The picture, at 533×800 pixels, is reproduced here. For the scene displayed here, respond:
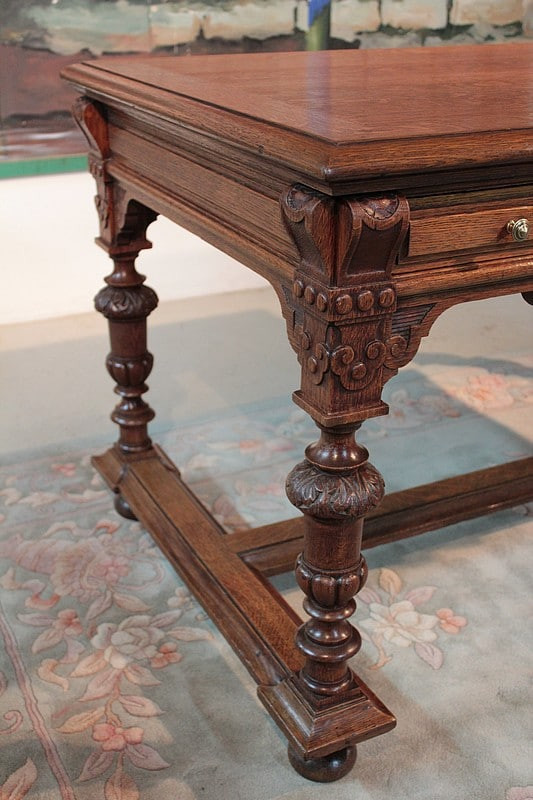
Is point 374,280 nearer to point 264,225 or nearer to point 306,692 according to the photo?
point 264,225

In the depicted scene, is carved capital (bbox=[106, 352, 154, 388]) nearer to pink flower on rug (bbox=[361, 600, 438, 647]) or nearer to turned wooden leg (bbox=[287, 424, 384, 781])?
pink flower on rug (bbox=[361, 600, 438, 647])

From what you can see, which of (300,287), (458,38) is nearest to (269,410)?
(300,287)

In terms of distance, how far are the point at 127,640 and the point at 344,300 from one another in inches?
35.6

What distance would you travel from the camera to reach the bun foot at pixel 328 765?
139 centimetres

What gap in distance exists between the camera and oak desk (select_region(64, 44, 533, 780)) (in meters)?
1.06

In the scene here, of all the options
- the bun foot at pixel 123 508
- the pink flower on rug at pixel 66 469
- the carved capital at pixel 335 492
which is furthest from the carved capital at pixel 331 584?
the pink flower on rug at pixel 66 469

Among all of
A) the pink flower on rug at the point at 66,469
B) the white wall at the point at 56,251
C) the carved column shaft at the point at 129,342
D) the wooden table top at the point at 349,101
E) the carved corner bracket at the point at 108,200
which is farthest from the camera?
the white wall at the point at 56,251

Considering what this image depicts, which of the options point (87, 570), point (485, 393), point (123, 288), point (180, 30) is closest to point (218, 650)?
point (87, 570)

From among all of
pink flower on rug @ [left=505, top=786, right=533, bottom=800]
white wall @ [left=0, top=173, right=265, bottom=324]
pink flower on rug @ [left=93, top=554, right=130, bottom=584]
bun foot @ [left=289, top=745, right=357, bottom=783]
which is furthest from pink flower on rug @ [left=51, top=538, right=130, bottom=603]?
white wall @ [left=0, top=173, right=265, bottom=324]

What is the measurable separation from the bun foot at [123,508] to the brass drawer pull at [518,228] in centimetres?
118

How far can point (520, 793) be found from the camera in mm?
1364

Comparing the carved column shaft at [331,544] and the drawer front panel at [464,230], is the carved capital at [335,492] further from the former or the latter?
the drawer front panel at [464,230]

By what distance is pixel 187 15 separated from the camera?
334cm

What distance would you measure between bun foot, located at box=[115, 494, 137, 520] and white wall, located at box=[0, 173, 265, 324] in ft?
4.93
